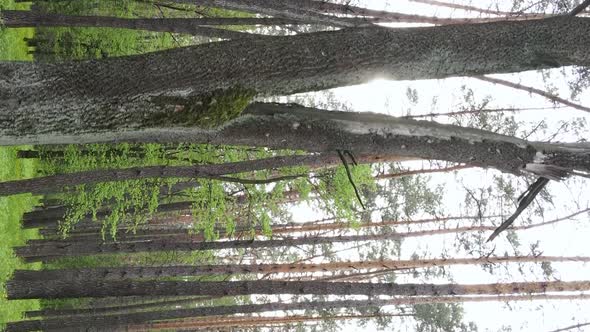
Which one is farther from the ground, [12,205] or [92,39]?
[92,39]

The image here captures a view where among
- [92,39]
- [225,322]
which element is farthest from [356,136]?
[225,322]

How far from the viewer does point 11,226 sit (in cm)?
1602

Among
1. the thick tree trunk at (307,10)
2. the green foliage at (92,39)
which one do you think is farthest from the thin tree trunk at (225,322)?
the thick tree trunk at (307,10)

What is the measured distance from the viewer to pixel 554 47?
4.53m

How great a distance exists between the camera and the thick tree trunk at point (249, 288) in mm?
10945

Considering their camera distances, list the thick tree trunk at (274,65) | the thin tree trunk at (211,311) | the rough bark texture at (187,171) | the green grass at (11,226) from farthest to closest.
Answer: the green grass at (11,226)
the thin tree trunk at (211,311)
the rough bark texture at (187,171)
the thick tree trunk at (274,65)

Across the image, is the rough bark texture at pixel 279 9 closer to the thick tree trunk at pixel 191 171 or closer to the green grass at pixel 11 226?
the thick tree trunk at pixel 191 171

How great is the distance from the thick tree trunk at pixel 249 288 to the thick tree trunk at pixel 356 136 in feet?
20.5

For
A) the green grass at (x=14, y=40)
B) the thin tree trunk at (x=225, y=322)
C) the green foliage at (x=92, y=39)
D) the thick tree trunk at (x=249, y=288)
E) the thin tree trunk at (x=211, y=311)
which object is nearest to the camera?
the thick tree trunk at (x=249, y=288)

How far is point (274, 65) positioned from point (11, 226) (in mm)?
14050

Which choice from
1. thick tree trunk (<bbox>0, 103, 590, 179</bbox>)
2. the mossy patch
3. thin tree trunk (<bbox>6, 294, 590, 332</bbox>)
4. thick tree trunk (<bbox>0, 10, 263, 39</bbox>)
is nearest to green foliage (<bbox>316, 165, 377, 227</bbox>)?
thin tree trunk (<bbox>6, 294, 590, 332</bbox>)

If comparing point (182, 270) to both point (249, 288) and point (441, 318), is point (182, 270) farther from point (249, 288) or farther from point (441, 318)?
point (441, 318)

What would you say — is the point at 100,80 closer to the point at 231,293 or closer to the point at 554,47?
the point at 554,47

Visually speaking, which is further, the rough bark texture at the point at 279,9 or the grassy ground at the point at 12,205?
the grassy ground at the point at 12,205
